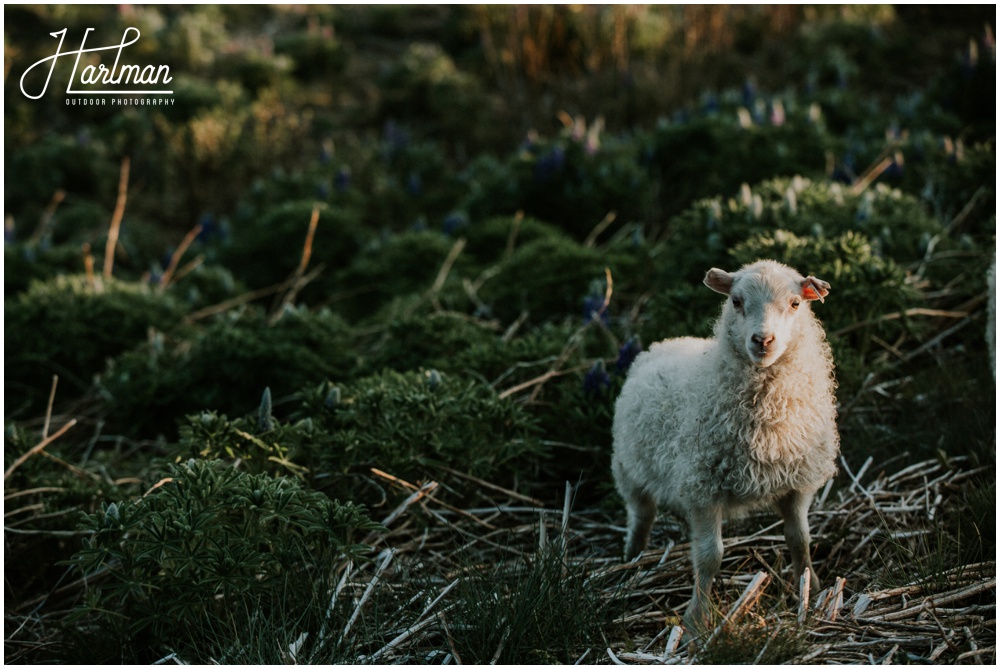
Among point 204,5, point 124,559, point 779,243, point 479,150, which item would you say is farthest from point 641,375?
point 204,5

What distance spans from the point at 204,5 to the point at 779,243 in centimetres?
1193

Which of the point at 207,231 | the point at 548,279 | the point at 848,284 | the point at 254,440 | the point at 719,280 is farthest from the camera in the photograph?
the point at 207,231

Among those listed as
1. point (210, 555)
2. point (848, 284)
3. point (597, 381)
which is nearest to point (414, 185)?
point (597, 381)

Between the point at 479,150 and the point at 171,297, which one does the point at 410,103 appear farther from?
the point at 171,297

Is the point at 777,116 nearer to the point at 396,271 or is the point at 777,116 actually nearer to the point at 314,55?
the point at 396,271

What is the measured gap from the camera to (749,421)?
9.57 ft

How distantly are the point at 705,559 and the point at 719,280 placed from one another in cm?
94

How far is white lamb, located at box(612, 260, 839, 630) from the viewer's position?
2.80 m

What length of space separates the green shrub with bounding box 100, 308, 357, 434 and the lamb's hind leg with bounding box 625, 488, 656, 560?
219cm

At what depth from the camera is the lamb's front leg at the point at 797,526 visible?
3104 millimetres

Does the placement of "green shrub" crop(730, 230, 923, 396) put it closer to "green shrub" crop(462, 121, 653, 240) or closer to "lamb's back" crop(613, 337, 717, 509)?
"lamb's back" crop(613, 337, 717, 509)

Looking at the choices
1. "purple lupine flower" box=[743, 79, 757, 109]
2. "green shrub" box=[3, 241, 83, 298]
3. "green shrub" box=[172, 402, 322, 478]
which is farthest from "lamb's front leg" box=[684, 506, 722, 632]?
"purple lupine flower" box=[743, 79, 757, 109]

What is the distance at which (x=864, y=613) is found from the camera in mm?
3158

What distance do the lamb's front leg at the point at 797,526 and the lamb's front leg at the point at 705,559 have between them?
30 cm
